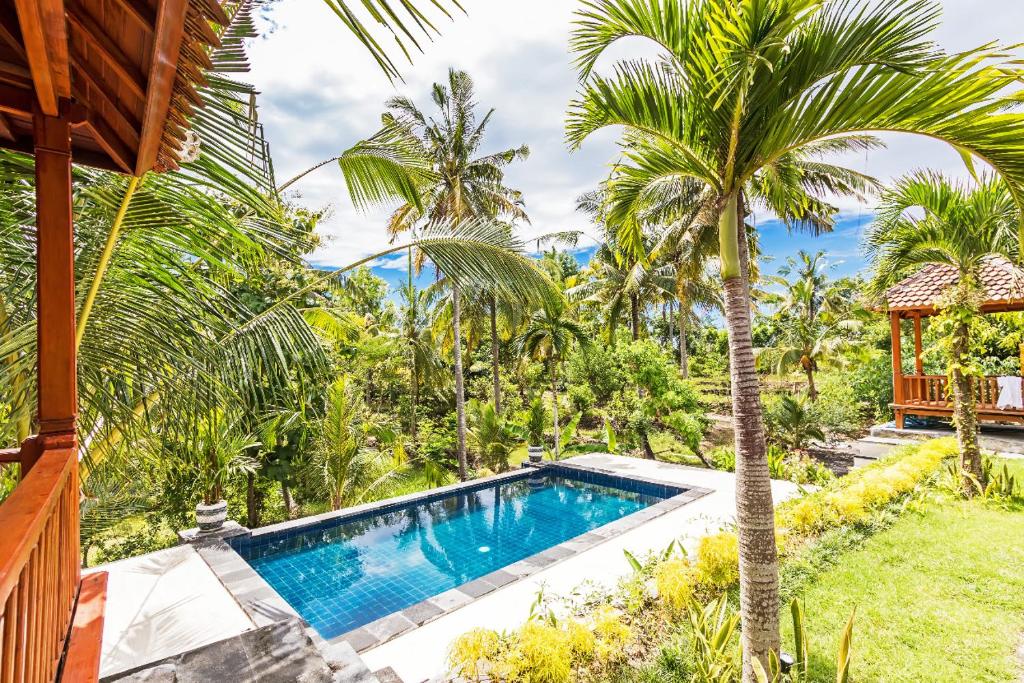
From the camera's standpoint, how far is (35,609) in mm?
1344

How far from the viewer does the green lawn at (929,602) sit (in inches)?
152

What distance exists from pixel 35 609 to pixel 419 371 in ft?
55.0

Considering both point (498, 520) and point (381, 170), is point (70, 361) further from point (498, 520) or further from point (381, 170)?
point (498, 520)

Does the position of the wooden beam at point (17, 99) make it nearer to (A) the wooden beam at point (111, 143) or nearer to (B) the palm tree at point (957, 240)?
(A) the wooden beam at point (111, 143)

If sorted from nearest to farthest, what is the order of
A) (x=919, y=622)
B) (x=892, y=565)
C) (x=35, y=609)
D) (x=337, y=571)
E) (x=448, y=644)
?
(x=35, y=609)
(x=919, y=622)
(x=448, y=644)
(x=892, y=565)
(x=337, y=571)

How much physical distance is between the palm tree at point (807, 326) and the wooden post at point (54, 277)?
20772 mm

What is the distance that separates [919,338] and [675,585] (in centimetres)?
1145

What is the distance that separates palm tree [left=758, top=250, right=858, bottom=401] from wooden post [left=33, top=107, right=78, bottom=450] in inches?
818

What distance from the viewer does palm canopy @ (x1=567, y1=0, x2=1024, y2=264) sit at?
9.68ft

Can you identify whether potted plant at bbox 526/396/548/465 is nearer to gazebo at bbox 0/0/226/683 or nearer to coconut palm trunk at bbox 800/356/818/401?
coconut palm trunk at bbox 800/356/818/401

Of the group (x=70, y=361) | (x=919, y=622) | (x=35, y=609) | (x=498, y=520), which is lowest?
(x=498, y=520)

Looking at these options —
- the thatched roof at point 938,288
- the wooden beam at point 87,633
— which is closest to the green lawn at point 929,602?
the wooden beam at point 87,633

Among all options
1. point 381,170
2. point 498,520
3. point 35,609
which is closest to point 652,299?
point 498,520

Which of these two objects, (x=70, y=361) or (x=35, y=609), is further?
(x=70, y=361)
